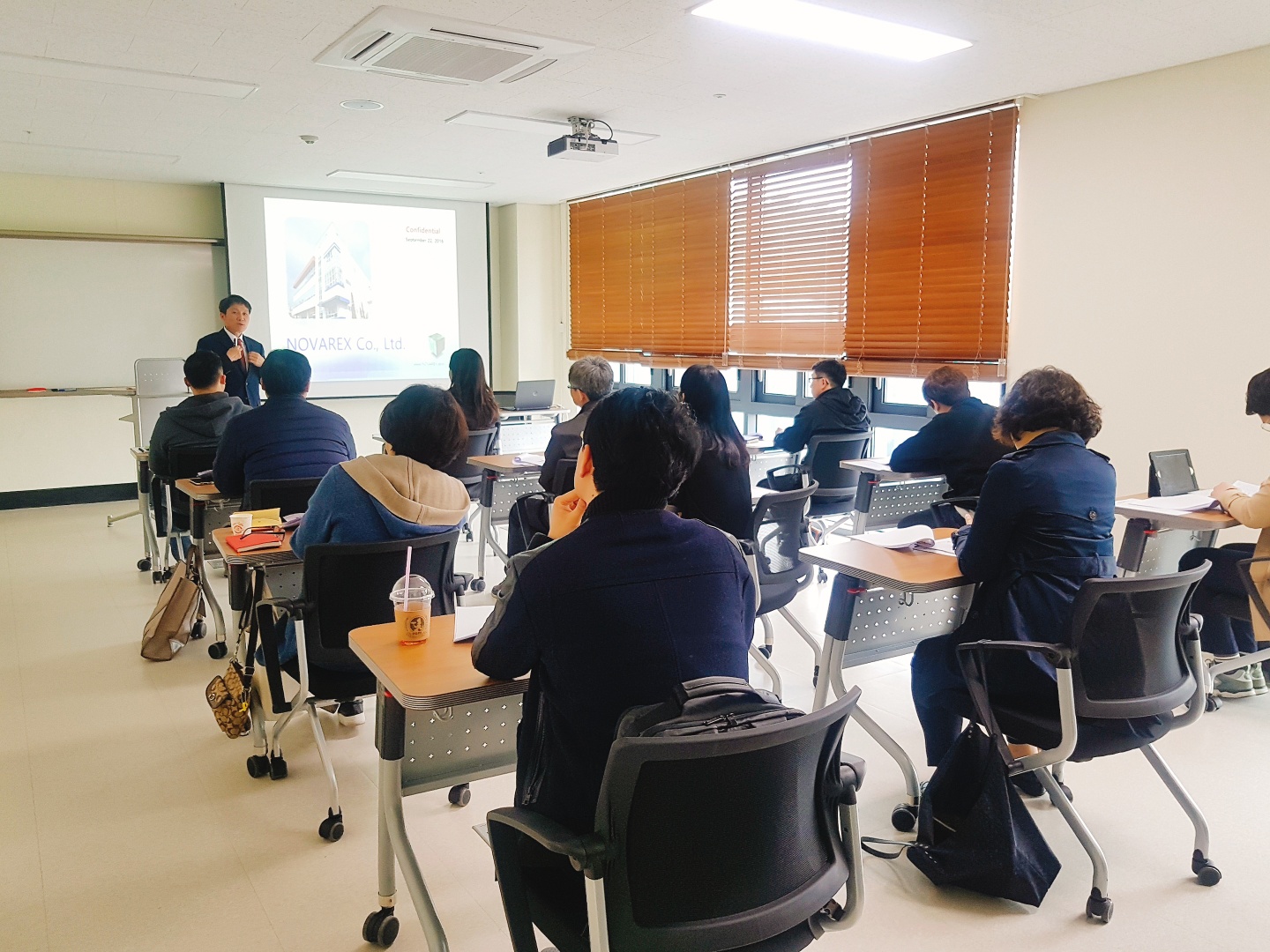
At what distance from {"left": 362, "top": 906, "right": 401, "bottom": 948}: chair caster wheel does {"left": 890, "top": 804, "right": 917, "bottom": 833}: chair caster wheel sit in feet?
4.65

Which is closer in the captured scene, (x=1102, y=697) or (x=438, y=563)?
(x=1102, y=697)

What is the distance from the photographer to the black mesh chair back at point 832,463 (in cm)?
514

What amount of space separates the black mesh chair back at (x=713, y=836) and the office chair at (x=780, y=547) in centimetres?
203

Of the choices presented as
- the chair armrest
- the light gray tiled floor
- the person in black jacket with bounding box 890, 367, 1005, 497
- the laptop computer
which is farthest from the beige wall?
the chair armrest

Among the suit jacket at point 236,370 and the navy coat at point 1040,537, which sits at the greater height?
the suit jacket at point 236,370

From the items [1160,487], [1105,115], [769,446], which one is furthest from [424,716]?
[1105,115]

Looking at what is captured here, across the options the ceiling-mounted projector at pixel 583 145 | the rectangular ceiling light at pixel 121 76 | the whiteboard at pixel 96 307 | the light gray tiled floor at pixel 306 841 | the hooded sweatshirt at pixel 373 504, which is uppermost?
the rectangular ceiling light at pixel 121 76

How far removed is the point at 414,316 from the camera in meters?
8.82

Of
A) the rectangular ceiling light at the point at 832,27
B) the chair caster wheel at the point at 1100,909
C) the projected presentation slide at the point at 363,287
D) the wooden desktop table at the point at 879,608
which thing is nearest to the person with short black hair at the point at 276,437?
the wooden desktop table at the point at 879,608

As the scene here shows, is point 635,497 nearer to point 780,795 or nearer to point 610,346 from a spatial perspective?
point 780,795

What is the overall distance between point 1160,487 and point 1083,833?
2.02m

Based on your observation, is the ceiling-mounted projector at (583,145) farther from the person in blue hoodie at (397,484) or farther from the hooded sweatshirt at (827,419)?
the person in blue hoodie at (397,484)

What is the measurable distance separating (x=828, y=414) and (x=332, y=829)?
11.5 feet

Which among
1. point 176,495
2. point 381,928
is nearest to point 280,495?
point 176,495
